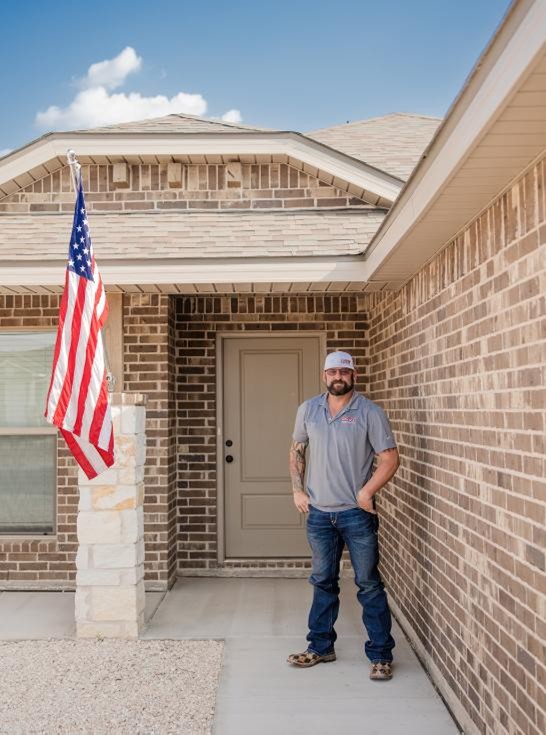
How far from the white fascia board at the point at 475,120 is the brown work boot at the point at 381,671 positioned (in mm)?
2536

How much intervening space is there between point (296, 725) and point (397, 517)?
7.31ft

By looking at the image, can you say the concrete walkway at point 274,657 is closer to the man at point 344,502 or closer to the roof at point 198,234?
the man at point 344,502

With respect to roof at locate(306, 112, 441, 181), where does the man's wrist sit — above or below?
below

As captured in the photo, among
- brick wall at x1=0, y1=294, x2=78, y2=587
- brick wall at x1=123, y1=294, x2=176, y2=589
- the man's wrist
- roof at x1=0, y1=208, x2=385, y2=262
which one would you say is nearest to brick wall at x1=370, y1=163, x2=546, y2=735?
the man's wrist

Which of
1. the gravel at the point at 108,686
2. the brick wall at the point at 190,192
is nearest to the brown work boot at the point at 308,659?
the gravel at the point at 108,686

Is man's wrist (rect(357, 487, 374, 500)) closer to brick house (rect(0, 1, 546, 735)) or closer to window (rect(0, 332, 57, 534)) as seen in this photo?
brick house (rect(0, 1, 546, 735))

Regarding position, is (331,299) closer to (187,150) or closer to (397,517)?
(187,150)

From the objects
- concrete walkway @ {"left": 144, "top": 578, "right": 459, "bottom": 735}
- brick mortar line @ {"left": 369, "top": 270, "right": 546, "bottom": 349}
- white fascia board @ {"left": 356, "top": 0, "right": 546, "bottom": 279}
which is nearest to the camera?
white fascia board @ {"left": 356, "top": 0, "right": 546, "bottom": 279}

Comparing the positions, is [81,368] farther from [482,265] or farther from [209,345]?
[209,345]

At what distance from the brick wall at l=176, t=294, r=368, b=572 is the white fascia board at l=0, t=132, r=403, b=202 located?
4.51 feet

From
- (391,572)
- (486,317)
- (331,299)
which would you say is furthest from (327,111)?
(486,317)

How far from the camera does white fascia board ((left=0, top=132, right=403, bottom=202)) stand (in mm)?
6926

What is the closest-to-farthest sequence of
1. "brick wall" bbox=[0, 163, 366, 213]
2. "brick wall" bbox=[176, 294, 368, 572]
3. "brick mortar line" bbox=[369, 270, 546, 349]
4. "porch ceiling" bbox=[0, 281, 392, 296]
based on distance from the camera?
"brick mortar line" bbox=[369, 270, 546, 349]
"porch ceiling" bbox=[0, 281, 392, 296]
"brick wall" bbox=[0, 163, 366, 213]
"brick wall" bbox=[176, 294, 368, 572]

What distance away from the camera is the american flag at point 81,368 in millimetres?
4824
